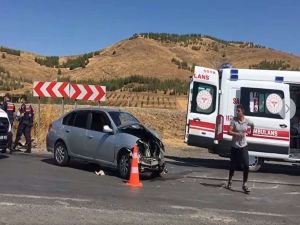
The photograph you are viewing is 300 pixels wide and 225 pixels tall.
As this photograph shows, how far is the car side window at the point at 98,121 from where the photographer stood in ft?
48.5

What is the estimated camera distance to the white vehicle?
52.9 feet

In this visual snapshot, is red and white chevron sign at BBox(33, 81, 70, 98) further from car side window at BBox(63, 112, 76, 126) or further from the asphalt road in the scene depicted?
car side window at BBox(63, 112, 76, 126)

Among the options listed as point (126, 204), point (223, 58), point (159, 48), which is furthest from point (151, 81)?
point (126, 204)

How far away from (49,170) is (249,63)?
6518cm

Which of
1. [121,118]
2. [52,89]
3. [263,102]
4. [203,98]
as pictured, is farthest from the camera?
[52,89]

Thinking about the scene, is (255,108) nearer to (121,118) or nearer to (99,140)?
(121,118)

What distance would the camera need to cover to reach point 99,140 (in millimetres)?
14672

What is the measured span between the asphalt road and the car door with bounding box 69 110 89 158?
53cm

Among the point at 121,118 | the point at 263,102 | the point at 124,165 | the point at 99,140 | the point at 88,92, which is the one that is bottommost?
the point at 124,165

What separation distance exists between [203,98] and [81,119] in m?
3.65

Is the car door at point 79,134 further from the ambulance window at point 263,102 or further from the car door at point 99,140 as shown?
the ambulance window at point 263,102

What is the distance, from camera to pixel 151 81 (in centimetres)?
5891

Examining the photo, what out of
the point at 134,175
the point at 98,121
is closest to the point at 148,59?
the point at 98,121

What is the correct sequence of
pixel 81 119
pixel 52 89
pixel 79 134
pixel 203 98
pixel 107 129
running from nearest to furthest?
pixel 107 129 < pixel 79 134 < pixel 81 119 < pixel 203 98 < pixel 52 89
